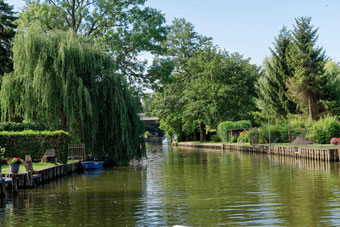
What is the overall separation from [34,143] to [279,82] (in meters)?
32.5

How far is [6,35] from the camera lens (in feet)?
135

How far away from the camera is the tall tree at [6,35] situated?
3994 centimetres

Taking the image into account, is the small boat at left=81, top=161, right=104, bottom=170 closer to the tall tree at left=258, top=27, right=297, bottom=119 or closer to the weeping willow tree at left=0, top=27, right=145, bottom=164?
the weeping willow tree at left=0, top=27, right=145, bottom=164

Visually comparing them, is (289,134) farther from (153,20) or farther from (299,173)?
(299,173)

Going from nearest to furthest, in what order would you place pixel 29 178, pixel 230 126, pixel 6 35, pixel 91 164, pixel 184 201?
pixel 184 201 → pixel 29 178 → pixel 91 164 → pixel 6 35 → pixel 230 126

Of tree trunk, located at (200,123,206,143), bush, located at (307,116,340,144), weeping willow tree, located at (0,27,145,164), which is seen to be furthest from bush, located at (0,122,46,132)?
tree trunk, located at (200,123,206,143)

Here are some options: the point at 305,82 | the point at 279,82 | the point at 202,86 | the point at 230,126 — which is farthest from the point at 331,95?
the point at 202,86

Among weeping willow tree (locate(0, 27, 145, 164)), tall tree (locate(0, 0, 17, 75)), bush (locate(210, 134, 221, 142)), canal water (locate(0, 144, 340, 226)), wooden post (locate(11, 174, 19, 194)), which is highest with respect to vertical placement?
tall tree (locate(0, 0, 17, 75))

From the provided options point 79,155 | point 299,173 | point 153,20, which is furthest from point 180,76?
point 299,173

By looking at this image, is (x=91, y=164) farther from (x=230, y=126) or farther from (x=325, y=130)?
(x=230, y=126)

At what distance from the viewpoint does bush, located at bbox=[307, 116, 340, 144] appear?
123 feet

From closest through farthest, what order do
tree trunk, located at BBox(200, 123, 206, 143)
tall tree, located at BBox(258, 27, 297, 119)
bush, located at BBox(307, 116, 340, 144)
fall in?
bush, located at BBox(307, 116, 340, 144) → tall tree, located at BBox(258, 27, 297, 119) → tree trunk, located at BBox(200, 123, 206, 143)

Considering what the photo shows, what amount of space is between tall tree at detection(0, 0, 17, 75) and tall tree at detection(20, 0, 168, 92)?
5.81 m

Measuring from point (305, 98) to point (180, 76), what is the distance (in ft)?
79.7
